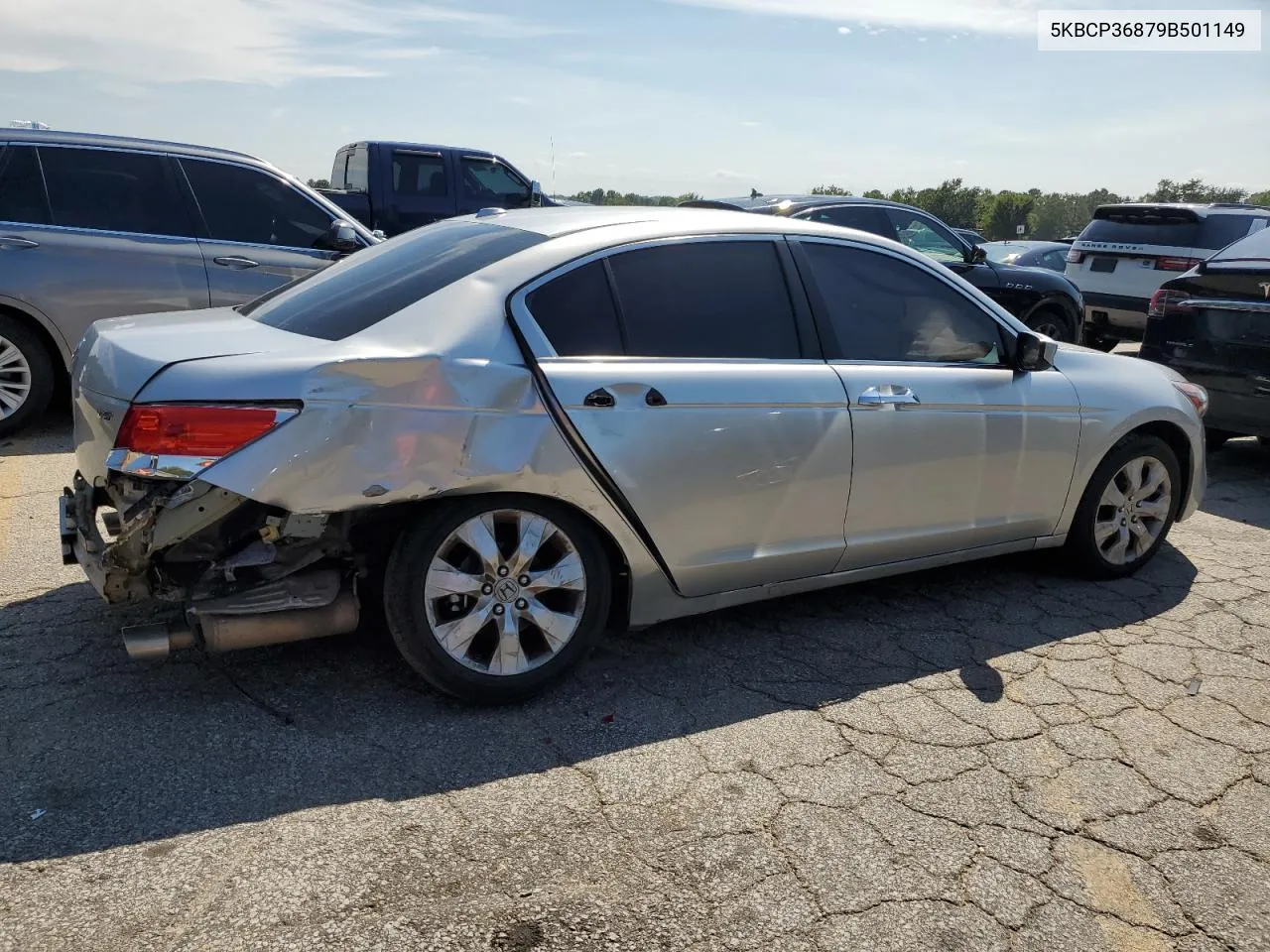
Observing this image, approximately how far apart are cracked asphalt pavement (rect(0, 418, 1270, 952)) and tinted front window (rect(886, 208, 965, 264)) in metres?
6.34

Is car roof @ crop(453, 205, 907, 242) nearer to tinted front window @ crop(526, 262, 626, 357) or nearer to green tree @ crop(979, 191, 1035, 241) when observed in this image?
tinted front window @ crop(526, 262, 626, 357)

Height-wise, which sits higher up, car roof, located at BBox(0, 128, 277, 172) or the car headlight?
car roof, located at BBox(0, 128, 277, 172)

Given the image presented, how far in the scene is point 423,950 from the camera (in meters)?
2.37

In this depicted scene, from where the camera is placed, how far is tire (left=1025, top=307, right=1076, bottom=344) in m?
10.9

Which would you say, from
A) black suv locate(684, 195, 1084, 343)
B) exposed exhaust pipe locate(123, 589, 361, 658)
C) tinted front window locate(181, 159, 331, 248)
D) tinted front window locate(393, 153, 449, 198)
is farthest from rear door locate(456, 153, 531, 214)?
exposed exhaust pipe locate(123, 589, 361, 658)

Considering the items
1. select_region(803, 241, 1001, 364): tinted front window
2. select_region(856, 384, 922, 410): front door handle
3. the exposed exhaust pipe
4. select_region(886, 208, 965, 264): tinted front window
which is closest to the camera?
the exposed exhaust pipe

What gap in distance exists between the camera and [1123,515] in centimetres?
493

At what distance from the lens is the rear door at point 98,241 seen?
645 centimetres

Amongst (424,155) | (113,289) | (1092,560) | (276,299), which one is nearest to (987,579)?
(1092,560)

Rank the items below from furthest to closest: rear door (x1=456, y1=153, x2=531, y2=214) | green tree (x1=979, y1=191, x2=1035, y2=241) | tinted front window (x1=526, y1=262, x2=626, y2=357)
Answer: green tree (x1=979, y1=191, x2=1035, y2=241), rear door (x1=456, y1=153, x2=531, y2=214), tinted front window (x1=526, y1=262, x2=626, y2=357)

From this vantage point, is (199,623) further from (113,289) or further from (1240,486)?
(1240,486)

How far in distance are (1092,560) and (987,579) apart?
47 centimetres

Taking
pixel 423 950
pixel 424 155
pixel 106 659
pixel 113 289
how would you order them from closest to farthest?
pixel 423 950 → pixel 106 659 → pixel 113 289 → pixel 424 155

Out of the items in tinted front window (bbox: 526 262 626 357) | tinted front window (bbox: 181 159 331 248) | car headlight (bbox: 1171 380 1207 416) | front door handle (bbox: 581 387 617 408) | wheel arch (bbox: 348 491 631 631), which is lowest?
wheel arch (bbox: 348 491 631 631)
